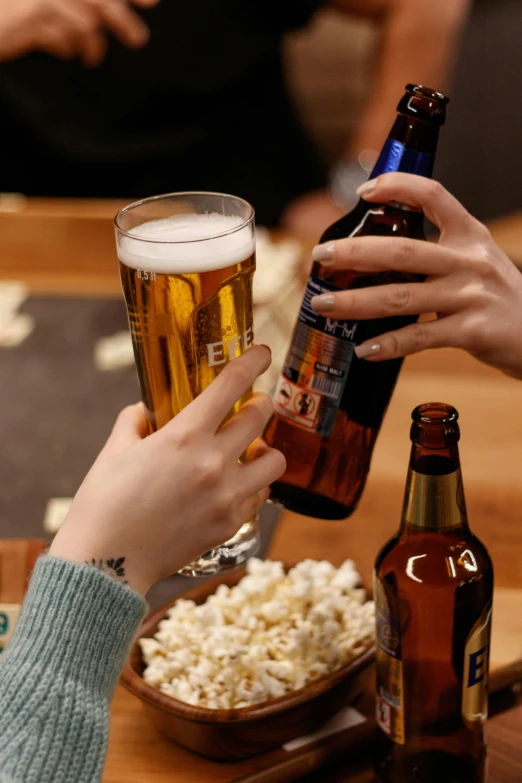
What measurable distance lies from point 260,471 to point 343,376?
0.15 m

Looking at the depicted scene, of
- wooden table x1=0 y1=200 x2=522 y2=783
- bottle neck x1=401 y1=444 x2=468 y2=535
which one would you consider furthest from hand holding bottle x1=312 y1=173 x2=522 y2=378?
wooden table x1=0 y1=200 x2=522 y2=783

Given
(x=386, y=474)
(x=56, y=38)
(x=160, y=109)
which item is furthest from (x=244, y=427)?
(x=160, y=109)

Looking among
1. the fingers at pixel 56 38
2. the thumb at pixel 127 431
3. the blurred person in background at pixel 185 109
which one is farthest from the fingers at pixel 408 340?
the blurred person in background at pixel 185 109

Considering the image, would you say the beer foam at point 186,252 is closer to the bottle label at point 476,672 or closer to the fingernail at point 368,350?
the fingernail at point 368,350

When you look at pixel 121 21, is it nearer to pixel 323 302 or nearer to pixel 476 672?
pixel 323 302

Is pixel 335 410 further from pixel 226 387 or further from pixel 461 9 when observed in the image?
pixel 461 9

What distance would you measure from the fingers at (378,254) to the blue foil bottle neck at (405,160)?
8cm

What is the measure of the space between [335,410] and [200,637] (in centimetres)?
26

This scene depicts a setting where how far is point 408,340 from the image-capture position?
2.67 feet

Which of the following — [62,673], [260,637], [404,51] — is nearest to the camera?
[62,673]

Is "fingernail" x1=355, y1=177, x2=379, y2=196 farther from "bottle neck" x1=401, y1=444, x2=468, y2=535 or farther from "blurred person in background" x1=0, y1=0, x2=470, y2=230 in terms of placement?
"blurred person in background" x1=0, y1=0, x2=470, y2=230

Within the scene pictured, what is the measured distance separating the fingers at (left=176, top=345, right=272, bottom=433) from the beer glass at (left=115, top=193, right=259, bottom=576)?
0.13 ft

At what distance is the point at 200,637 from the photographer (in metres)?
0.88

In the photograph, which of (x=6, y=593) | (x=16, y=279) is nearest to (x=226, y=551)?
(x=6, y=593)
